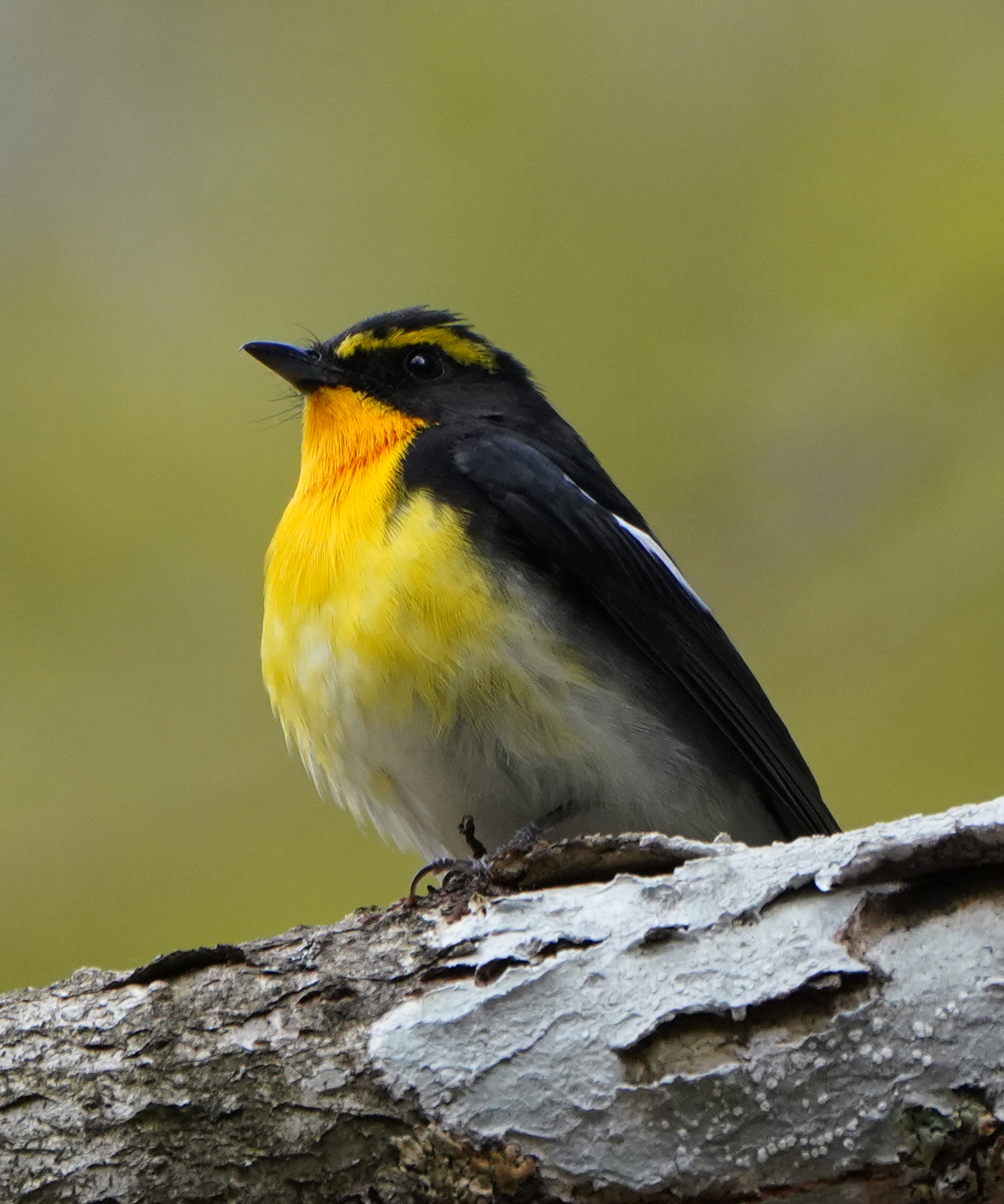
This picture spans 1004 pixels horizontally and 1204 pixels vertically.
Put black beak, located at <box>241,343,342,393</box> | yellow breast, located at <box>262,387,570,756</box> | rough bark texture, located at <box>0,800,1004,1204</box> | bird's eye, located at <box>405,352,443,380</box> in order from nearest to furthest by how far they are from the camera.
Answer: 1. rough bark texture, located at <box>0,800,1004,1204</box>
2. yellow breast, located at <box>262,387,570,756</box>
3. black beak, located at <box>241,343,342,393</box>
4. bird's eye, located at <box>405,352,443,380</box>

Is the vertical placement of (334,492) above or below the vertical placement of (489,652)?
above

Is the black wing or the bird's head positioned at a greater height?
the bird's head

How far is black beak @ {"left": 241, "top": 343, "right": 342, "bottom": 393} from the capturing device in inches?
170

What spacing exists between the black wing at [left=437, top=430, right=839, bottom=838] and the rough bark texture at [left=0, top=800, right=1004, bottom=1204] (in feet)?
4.16

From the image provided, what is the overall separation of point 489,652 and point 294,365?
4.61ft

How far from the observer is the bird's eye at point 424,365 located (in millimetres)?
4410

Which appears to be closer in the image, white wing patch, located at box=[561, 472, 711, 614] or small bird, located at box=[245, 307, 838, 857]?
small bird, located at box=[245, 307, 838, 857]

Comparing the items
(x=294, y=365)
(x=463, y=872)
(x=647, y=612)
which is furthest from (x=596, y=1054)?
(x=294, y=365)

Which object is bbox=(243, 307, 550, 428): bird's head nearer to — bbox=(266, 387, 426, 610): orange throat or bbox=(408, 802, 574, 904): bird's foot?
bbox=(266, 387, 426, 610): orange throat

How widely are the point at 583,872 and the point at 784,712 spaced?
95.2 inches

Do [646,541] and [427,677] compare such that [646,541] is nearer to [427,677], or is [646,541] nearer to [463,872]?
[427,677]

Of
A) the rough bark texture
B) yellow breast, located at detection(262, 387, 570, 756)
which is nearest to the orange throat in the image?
yellow breast, located at detection(262, 387, 570, 756)

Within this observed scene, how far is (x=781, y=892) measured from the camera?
2332 mm

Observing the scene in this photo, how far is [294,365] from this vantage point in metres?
4.31
